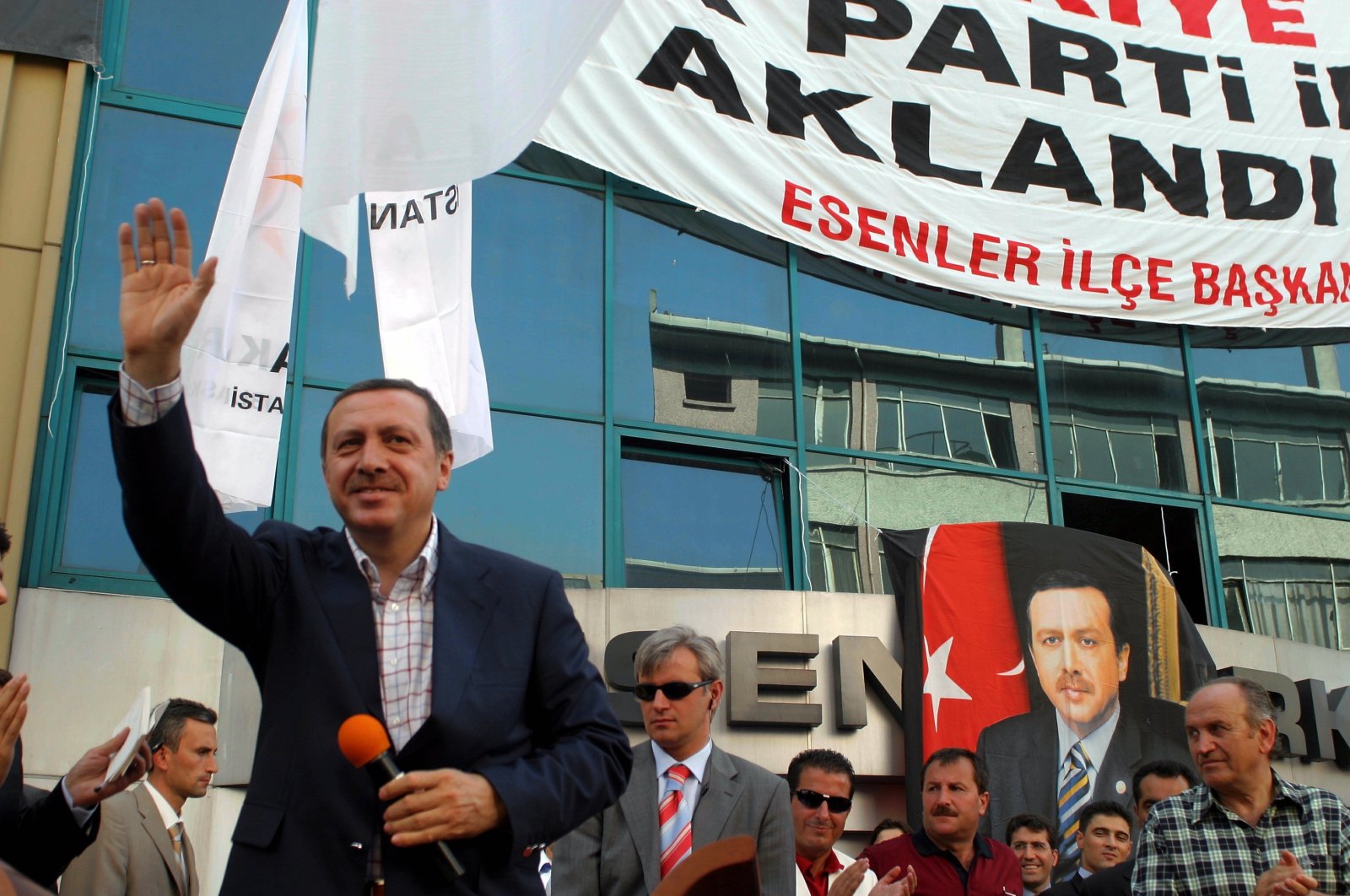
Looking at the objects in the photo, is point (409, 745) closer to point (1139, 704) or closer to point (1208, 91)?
point (1139, 704)

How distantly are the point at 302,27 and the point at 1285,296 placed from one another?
847cm

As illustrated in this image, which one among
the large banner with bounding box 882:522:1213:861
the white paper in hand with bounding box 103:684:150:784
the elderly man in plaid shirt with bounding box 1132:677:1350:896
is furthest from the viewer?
the large banner with bounding box 882:522:1213:861

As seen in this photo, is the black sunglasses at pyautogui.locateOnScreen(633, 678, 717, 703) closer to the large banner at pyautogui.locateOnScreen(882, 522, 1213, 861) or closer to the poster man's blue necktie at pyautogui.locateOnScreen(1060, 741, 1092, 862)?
the large banner at pyautogui.locateOnScreen(882, 522, 1213, 861)

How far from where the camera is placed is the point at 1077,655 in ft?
33.1

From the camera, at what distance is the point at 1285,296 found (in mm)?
11969

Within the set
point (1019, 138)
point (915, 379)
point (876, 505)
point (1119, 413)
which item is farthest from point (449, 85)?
point (1119, 413)

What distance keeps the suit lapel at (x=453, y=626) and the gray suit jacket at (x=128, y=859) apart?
3089mm

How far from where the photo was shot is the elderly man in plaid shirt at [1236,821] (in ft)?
14.2

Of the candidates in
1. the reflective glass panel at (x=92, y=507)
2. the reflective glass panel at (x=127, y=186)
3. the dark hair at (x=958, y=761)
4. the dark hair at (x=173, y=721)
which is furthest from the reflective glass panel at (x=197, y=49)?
the dark hair at (x=958, y=761)

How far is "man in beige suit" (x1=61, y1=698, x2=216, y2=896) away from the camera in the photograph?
507cm

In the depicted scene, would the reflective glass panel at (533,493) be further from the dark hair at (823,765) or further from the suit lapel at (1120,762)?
the dark hair at (823,765)

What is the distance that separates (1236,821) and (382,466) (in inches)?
127

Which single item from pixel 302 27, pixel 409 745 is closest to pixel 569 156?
pixel 302 27

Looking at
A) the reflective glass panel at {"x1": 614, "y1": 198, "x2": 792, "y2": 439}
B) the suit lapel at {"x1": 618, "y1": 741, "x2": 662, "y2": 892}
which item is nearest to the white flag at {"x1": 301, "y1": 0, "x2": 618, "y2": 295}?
the suit lapel at {"x1": 618, "y1": 741, "x2": 662, "y2": 892}
